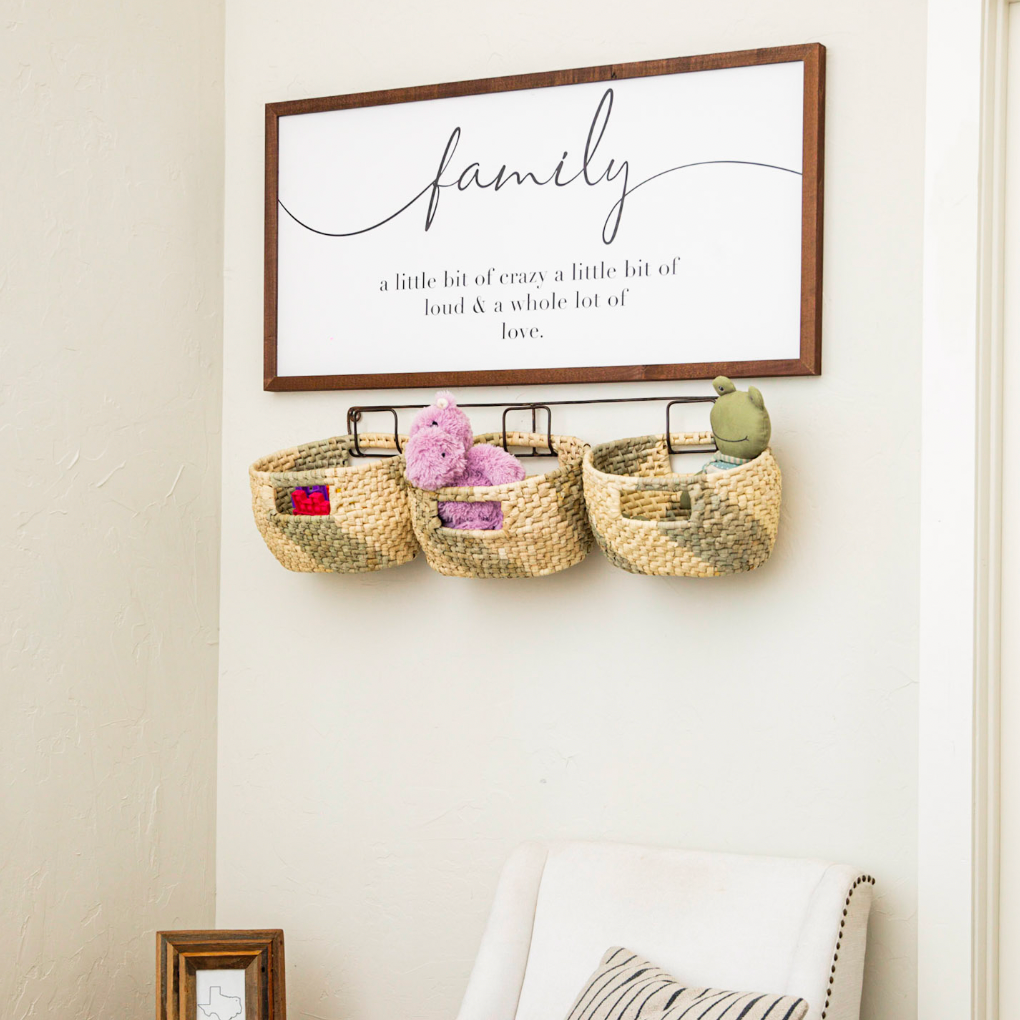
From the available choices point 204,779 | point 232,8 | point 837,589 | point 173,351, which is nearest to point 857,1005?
point 837,589

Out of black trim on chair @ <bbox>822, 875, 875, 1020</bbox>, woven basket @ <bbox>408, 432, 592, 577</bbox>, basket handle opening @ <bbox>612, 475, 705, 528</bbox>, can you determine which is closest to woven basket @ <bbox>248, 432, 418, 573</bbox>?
woven basket @ <bbox>408, 432, 592, 577</bbox>

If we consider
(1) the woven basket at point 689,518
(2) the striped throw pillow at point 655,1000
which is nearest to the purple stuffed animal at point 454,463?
(1) the woven basket at point 689,518

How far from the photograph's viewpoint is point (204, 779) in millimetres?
1833

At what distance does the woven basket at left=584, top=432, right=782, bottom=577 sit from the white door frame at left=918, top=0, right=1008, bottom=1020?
223mm

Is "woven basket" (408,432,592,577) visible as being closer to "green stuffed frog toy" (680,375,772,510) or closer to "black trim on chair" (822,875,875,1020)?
"green stuffed frog toy" (680,375,772,510)

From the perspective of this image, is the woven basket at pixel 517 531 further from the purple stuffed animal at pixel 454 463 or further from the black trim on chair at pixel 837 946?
the black trim on chair at pixel 837 946

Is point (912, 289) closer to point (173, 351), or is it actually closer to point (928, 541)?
point (928, 541)

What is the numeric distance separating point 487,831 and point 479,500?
1.76 ft

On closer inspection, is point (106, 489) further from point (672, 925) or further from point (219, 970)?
point (672, 925)

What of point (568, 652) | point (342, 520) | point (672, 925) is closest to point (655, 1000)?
point (672, 925)

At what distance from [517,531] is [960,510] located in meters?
0.57

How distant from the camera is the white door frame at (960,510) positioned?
4.65 ft

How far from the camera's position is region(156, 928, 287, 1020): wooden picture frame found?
153 centimetres

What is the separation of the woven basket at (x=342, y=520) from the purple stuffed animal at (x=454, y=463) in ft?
0.29
